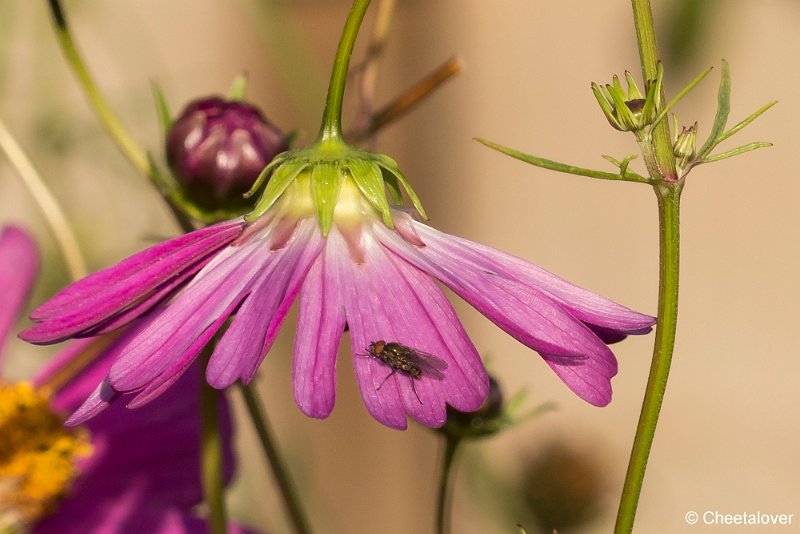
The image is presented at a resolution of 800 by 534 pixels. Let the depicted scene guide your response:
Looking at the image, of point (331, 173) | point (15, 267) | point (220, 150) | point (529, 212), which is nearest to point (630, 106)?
point (331, 173)

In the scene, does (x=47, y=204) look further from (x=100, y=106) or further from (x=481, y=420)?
(x=481, y=420)

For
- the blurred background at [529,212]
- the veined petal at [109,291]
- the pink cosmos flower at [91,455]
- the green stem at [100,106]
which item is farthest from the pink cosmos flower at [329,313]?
the blurred background at [529,212]

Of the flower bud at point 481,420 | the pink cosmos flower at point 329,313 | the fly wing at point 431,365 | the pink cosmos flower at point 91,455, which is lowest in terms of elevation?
the pink cosmos flower at point 91,455

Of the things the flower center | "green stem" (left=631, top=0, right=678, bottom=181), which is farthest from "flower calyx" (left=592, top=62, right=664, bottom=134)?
the flower center

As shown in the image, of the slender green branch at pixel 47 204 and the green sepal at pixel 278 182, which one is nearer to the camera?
the green sepal at pixel 278 182

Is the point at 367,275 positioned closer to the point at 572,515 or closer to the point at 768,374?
the point at 572,515

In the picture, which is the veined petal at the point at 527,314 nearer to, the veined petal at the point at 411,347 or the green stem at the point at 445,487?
the veined petal at the point at 411,347

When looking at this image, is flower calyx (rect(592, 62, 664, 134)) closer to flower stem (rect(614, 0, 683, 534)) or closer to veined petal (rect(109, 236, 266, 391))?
flower stem (rect(614, 0, 683, 534))
